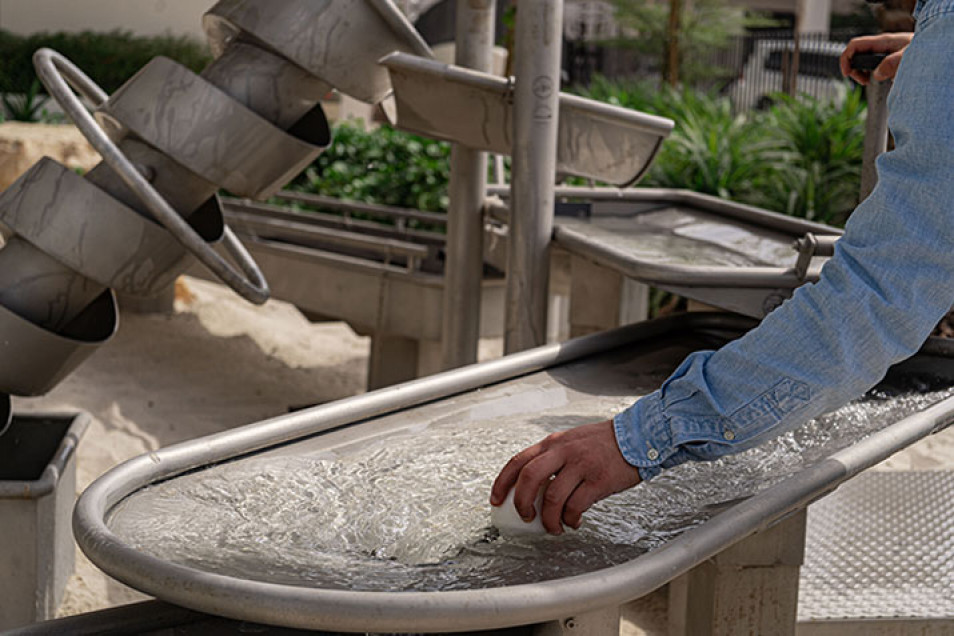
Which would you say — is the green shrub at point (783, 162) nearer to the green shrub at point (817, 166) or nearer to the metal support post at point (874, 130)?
the green shrub at point (817, 166)

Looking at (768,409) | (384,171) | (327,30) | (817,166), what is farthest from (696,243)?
(384,171)

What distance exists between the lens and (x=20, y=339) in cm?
277

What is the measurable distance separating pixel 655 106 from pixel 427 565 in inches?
277

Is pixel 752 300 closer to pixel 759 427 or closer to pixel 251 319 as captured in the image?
pixel 759 427

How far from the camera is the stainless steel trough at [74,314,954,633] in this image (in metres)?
1.15

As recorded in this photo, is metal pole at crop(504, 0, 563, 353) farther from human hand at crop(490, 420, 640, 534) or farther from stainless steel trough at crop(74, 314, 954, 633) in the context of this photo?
human hand at crop(490, 420, 640, 534)

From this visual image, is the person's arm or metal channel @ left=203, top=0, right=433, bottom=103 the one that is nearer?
the person's arm

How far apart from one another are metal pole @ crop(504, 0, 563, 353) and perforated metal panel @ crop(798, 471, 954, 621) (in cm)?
96

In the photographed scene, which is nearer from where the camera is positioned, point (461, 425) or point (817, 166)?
point (461, 425)

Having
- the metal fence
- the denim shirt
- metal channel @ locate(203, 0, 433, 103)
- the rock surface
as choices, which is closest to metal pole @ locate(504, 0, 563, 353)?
metal channel @ locate(203, 0, 433, 103)

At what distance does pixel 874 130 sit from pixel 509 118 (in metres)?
1.07

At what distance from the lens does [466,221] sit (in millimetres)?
3854

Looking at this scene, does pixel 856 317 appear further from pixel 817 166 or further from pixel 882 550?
pixel 817 166

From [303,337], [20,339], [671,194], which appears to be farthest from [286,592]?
[303,337]
